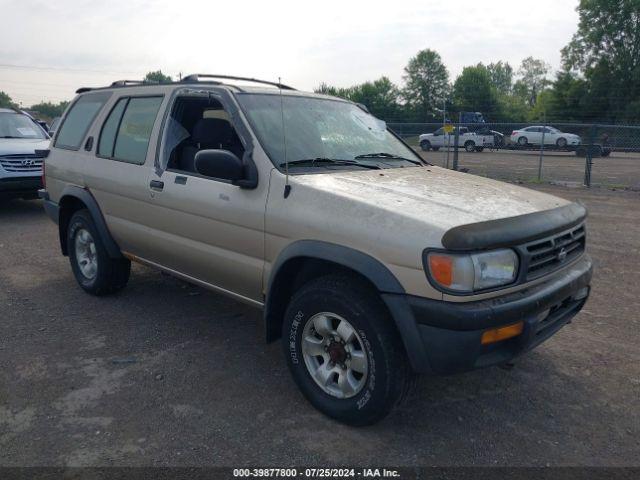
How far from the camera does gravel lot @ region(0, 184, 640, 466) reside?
2914 millimetres

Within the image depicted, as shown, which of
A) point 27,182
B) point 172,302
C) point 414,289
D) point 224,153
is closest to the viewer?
point 414,289

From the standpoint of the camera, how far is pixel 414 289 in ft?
8.98

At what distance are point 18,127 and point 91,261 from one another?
6.80m

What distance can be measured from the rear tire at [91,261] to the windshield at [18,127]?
20.3 ft

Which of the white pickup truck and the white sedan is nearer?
the white sedan

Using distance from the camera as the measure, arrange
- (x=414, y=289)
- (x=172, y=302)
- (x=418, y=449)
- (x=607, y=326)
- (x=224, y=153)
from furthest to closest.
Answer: (x=172, y=302) < (x=607, y=326) < (x=224, y=153) < (x=418, y=449) < (x=414, y=289)

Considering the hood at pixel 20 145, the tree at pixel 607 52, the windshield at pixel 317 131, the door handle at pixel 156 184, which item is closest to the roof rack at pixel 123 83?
the door handle at pixel 156 184

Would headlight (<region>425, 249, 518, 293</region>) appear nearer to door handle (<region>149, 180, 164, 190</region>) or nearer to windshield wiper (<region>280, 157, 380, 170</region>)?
windshield wiper (<region>280, 157, 380, 170</region>)

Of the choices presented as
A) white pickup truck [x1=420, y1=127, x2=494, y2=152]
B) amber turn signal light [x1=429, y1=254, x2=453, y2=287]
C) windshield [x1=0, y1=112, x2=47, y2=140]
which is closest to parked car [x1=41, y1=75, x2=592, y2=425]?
amber turn signal light [x1=429, y1=254, x2=453, y2=287]

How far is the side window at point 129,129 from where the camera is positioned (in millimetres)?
4520

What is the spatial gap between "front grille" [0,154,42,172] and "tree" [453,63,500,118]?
48.7 meters

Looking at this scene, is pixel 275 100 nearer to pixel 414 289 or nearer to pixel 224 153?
pixel 224 153

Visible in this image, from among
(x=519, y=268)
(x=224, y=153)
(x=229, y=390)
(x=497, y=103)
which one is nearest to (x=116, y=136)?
(x=224, y=153)

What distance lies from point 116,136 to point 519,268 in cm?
362
